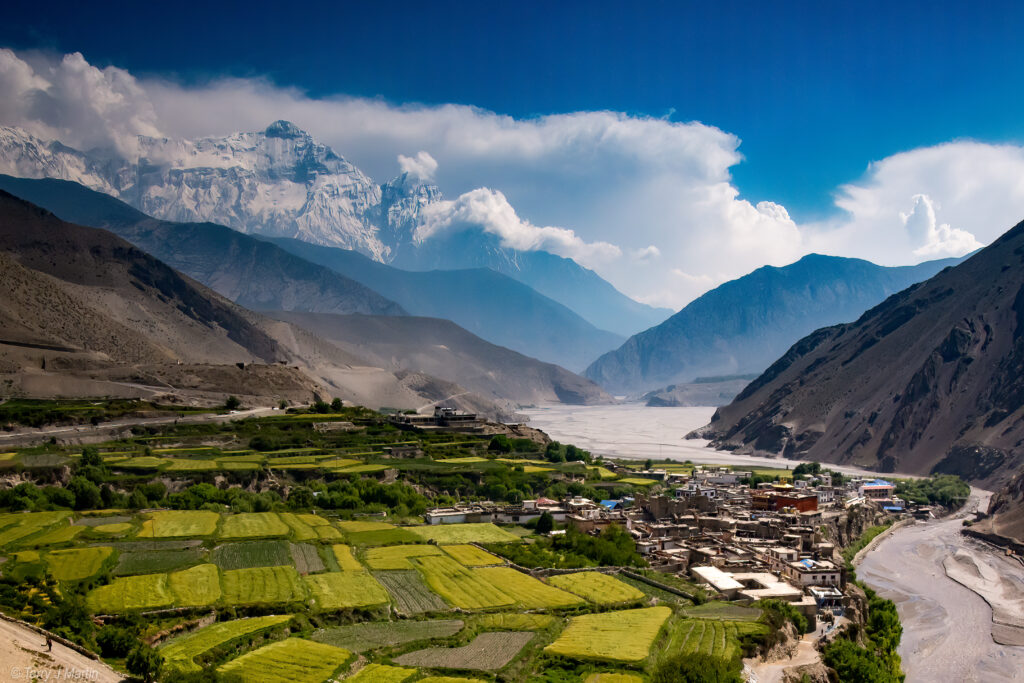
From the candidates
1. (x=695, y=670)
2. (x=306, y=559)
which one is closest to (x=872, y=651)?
(x=695, y=670)

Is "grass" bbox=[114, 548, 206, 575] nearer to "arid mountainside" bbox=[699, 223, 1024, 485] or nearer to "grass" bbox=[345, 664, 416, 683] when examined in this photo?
"grass" bbox=[345, 664, 416, 683]

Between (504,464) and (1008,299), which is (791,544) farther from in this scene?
(1008,299)

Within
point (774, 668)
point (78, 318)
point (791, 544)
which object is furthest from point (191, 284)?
point (774, 668)

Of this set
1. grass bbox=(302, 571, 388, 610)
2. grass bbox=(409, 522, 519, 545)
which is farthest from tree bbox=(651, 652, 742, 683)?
grass bbox=(409, 522, 519, 545)

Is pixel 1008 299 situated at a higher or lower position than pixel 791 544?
higher

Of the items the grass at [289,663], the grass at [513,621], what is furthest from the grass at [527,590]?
the grass at [289,663]

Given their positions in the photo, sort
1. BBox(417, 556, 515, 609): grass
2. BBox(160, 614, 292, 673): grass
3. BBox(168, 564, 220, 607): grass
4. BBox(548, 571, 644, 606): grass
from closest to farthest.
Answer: BBox(160, 614, 292, 673): grass, BBox(168, 564, 220, 607): grass, BBox(417, 556, 515, 609): grass, BBox(548, 571, 644, 606): grass
